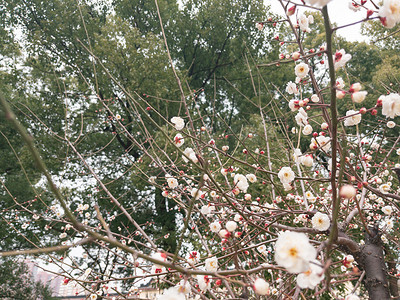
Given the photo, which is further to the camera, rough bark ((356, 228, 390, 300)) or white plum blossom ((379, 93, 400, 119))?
rough bark ((356, 228, 390, 300))

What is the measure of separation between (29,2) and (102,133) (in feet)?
13.9

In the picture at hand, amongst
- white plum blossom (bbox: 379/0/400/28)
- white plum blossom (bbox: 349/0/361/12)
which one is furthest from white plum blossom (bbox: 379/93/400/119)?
white plum blossom (bbox: 349/0/361/12)

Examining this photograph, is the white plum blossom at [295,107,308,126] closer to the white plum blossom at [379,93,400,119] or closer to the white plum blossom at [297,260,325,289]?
the white plum blossom at [379,93,400,119]

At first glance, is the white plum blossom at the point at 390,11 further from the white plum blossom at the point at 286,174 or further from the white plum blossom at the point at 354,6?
the white plum blossom at the point at 286,174

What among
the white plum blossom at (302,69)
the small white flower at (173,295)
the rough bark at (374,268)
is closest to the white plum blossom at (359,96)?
the white plum blossom at (302,69)

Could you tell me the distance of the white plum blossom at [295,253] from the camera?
589 mm

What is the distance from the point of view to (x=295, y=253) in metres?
0.60

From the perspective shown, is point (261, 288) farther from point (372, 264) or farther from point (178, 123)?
point (372, 264)

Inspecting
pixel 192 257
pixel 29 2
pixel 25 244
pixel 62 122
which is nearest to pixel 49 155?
pixel 62 122

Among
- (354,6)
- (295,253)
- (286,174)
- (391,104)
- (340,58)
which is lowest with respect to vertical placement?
(295,253)

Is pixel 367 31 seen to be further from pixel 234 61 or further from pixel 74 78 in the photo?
pixel 74 78

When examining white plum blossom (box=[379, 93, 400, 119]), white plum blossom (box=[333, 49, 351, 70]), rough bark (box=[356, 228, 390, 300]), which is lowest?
rough bark (box=[356, 228, 390, 300])

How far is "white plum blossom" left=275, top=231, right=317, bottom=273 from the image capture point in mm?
589

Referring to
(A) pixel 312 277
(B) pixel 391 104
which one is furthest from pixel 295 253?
(B) pixel 391 104
